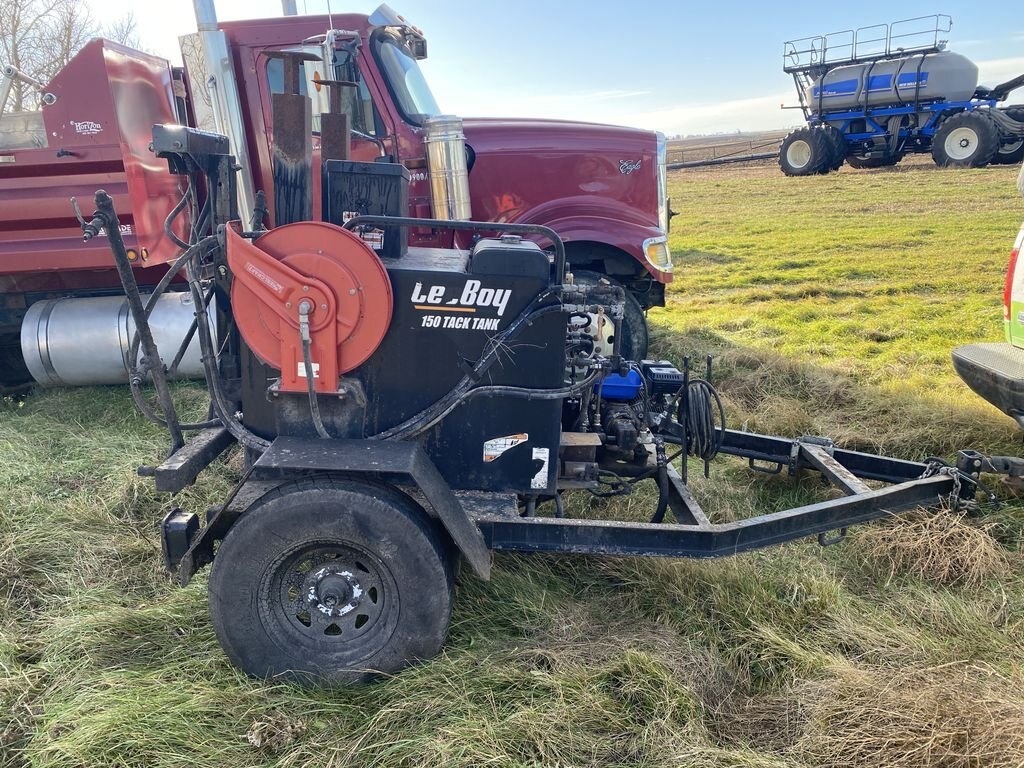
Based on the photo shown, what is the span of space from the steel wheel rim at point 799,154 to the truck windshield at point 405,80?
2050cm

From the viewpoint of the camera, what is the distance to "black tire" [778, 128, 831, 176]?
2258 centimetres

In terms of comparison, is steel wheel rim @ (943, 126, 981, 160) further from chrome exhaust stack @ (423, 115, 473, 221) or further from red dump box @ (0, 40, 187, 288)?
red dump box @ (0, 40, 187, 288)

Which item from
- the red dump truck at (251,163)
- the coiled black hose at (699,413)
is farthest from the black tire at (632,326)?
the coiled black hose at (699,413)

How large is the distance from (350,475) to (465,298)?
79 centimetres

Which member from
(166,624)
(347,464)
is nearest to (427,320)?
(347,464)

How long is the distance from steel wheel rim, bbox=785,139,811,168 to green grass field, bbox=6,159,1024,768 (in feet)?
66.6

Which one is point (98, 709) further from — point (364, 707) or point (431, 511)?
point (431, 511)

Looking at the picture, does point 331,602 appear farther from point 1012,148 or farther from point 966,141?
point 1012,148

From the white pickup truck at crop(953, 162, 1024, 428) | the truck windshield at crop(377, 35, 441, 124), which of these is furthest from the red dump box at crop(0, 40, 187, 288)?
the white pickup truck at crop(953, 162, 1024, 428)

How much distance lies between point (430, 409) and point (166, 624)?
1.44 meters

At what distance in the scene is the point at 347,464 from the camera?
2598 millimetres

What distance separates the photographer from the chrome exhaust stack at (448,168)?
508cm

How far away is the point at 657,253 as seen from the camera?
18.9ft

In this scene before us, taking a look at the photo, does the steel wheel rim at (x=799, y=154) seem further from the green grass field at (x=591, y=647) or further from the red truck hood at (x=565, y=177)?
the green grass field at (x=591, y=647)
